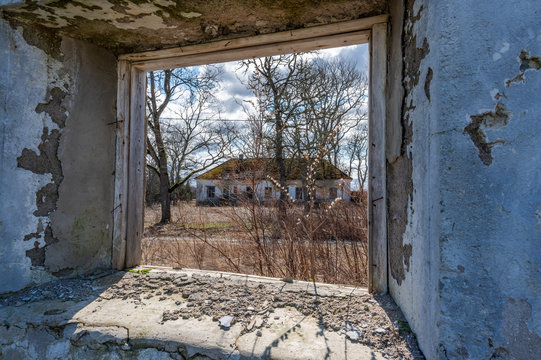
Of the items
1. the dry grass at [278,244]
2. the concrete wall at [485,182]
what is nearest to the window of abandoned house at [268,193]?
the dry grass at [278,244]

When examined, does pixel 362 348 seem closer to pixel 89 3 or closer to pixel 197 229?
pixel 89 3

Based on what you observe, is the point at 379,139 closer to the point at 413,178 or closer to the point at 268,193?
the point at 413,178

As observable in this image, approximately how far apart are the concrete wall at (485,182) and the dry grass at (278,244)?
1.67m

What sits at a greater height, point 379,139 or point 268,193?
point 379,139

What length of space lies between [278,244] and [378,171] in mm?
1852

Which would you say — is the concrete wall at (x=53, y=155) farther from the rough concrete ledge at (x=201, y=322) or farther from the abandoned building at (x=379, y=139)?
the rough concrete ledge at (x=201, y=322)

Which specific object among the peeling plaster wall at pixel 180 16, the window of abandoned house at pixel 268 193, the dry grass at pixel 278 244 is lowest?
the dry grass at pixel 278 244

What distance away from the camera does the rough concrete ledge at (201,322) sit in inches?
50.0

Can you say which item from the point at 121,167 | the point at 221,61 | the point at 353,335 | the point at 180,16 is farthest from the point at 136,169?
the point at 353,335

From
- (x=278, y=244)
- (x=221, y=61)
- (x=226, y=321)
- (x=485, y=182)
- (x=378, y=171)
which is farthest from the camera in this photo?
(x=278, y=244)

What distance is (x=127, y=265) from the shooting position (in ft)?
7.48

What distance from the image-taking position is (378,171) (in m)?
1.73

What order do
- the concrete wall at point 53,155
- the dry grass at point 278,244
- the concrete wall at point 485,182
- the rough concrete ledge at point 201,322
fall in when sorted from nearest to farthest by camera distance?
the concrete wall at point 485,182 < the rough concrete ledge at point 201,322 < the concrete wall at point 53,155 < the dry grass at point 278,244

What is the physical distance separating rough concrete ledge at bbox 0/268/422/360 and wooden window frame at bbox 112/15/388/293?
0.36m
